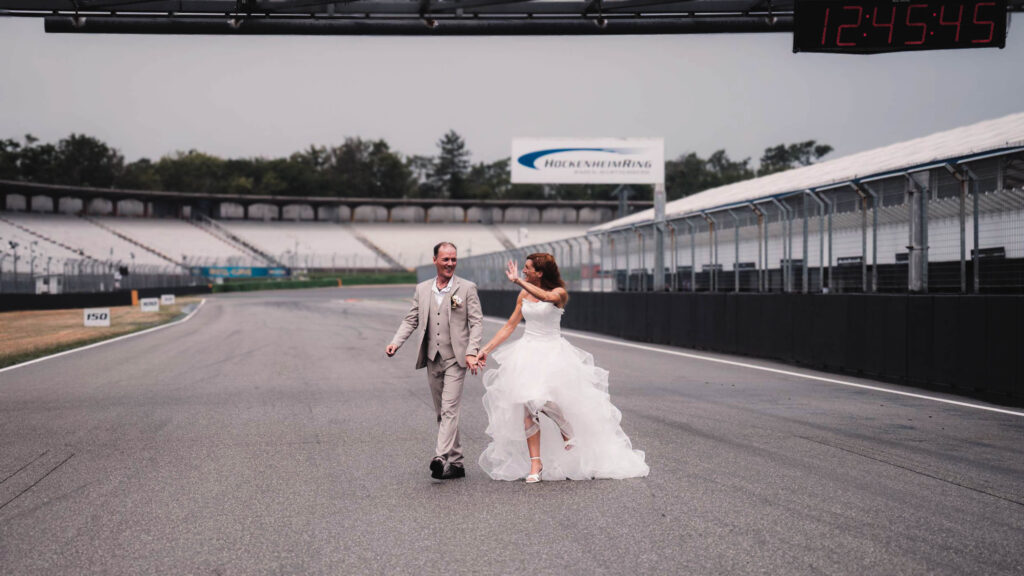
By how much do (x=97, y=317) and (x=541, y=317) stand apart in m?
26.9

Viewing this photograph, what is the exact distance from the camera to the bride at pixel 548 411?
6.46 m

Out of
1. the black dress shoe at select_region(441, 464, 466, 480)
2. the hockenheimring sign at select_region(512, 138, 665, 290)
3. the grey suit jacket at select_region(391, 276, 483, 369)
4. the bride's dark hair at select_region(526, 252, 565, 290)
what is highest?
the hockenheimring sign at select_region(512, 138, 665, 290)

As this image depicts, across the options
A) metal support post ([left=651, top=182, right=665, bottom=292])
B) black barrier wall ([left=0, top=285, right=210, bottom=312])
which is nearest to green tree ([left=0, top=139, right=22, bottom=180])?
black barrier wall ([left=0, top=285, right=210, bottom=312])

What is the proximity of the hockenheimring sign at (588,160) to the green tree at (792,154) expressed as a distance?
85465mm

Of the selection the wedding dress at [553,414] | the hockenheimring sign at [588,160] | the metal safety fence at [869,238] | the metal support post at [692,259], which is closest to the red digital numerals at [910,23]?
the metal safety fence at [869,238]

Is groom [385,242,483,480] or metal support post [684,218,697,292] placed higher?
metal support post [684,218,697,292]

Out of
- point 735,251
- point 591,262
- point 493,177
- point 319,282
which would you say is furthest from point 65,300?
point 493,177

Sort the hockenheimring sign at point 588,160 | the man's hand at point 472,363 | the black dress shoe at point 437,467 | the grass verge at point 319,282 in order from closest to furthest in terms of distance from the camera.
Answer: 1. the black dress shoe at point 437,467
2. the man's hand at point 472,363
3. the hockenheimring sign at point 588,160
4. the grass verge at point 319,282

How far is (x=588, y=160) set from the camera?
40062 millimetres

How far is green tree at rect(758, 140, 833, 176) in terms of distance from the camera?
397 ft

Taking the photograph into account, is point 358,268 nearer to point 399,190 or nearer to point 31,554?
point 399,190

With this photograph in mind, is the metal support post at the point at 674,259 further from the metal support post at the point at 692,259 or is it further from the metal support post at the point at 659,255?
the metal support post at the point at 692,259

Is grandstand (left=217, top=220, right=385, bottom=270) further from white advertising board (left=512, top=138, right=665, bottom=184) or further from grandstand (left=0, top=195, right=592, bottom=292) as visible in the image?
white advertising board (left=512, top=138, right=665, bottom=184)

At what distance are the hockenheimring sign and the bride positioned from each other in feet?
99.3
